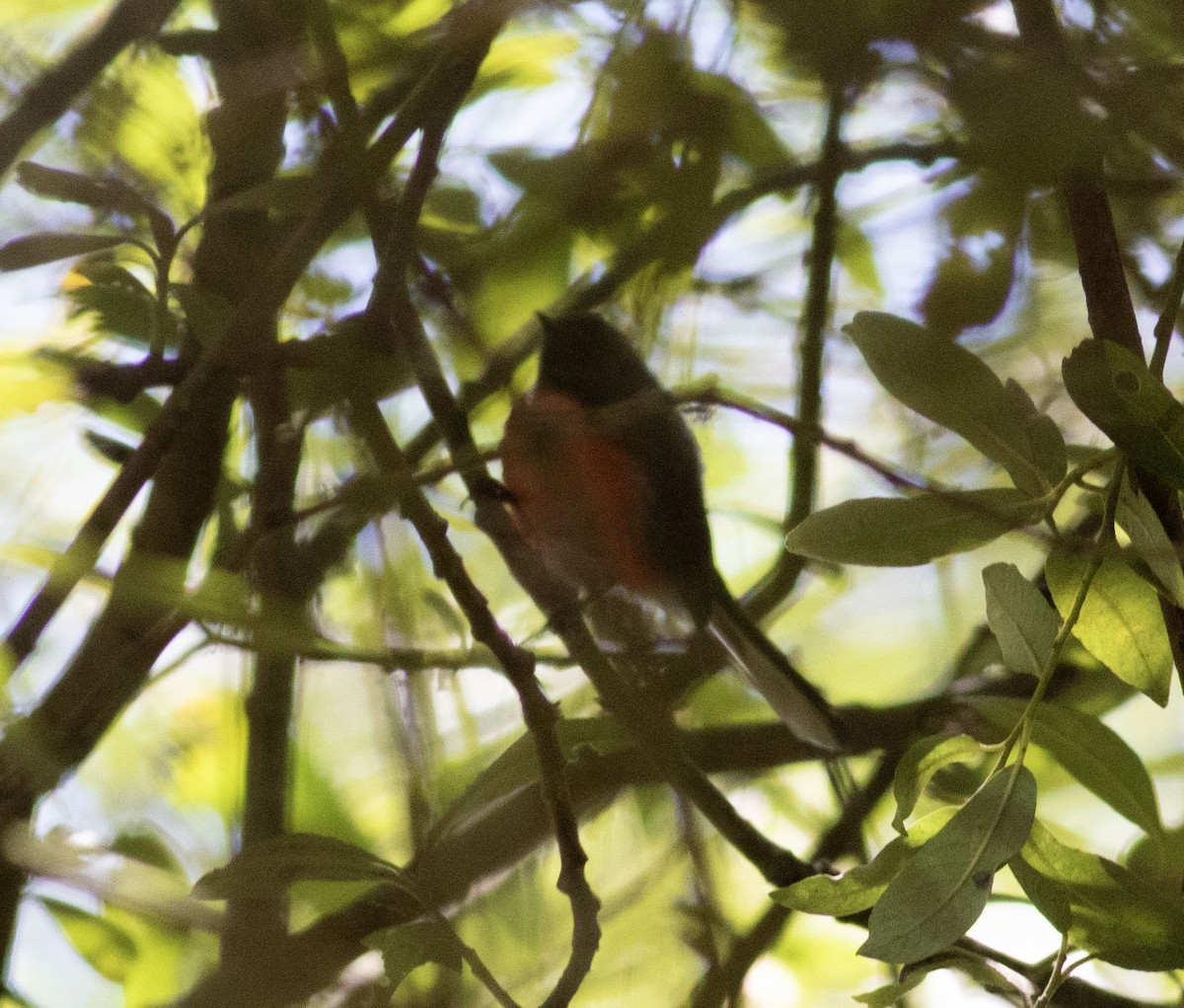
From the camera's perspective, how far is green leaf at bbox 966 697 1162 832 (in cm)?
90

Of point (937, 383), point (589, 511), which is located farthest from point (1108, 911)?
point (589, 511)

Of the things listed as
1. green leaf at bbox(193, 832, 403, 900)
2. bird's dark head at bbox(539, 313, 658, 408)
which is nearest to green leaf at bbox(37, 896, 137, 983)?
green leaf at bbox(193, 832, 403, 900)

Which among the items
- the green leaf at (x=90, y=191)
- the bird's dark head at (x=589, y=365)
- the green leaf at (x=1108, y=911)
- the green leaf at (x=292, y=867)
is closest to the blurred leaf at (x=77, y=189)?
the green leaf at (x=90, y=191)

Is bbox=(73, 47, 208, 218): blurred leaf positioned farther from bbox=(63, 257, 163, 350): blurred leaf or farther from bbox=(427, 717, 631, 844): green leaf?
bbox=(427, 717, 631, 844): green leaf

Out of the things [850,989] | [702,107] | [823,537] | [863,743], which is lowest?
[850,989]

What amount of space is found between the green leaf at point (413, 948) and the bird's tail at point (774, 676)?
724 millimetres

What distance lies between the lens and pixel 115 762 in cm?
137

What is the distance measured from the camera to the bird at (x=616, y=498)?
73.2 inches

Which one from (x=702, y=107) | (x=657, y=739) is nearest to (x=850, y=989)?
(x=657, y=739)

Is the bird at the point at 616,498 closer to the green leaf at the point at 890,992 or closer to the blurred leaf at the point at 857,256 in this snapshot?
the blurred leaf at the point at 857,256

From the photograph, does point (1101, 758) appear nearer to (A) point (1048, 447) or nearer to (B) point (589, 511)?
(A) point (1048, 447)

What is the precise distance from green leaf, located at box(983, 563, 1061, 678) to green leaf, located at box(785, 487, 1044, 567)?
4 centimetres

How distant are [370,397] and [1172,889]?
0.77m

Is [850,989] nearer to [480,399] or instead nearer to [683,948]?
[683,948]
